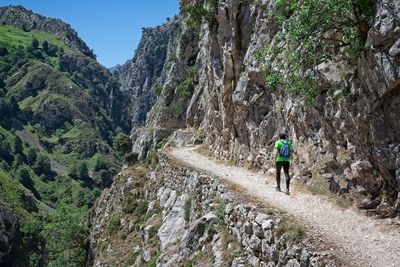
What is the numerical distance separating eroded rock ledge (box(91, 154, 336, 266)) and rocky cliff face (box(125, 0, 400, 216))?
3.49 m

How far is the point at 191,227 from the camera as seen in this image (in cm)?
1805

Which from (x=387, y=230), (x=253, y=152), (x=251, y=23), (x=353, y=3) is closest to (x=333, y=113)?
(x=353, y=3)

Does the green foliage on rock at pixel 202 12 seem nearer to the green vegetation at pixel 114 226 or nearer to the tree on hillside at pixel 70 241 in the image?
the green vegetation at pixel 114 226

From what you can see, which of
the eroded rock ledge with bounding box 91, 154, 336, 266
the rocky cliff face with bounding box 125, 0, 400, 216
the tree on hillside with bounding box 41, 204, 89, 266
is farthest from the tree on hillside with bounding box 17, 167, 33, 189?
the rocky cliff face with bounding box 125, 0, 400, 216

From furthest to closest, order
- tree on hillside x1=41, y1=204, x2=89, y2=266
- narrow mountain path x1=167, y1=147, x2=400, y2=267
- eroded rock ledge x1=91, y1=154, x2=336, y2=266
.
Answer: tree on hillside x1=41, y1=204, x2=89, y2=266, eroded rock ledge x1=91, y1=154, x2=336, y2=266, narrow mountain path x1=167, y1=147, x2=400, y2=267

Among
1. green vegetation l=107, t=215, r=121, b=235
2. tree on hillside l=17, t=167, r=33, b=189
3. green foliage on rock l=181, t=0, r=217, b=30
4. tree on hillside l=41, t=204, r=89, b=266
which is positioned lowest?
tree on hillside l=17, t=167, r=33, b=189

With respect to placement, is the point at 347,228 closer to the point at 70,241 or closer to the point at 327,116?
the point at 327,116

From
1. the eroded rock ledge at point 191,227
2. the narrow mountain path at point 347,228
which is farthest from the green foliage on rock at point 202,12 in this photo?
the narrow mountain path at point 347,228

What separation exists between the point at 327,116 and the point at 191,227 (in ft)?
24.6

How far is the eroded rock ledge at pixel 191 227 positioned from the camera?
11719 mm

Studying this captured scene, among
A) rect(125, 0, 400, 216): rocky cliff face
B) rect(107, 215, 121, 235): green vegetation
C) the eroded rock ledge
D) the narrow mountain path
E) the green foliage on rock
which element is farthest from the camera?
the green foliage on rock

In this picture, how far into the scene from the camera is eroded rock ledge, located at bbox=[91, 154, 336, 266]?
1172 cm

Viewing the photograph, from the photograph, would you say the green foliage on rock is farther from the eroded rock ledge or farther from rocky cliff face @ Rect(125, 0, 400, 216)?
the eroded rock ledge

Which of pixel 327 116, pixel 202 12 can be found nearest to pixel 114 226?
pixel 202 12
